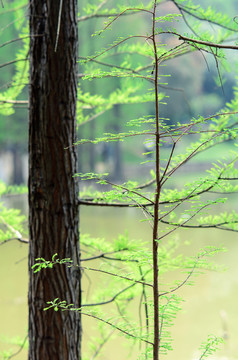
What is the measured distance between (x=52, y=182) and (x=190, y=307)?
6385 millimetres

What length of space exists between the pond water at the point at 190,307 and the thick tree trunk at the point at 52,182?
314cm

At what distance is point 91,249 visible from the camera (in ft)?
8.13

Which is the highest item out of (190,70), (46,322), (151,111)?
(190,70)

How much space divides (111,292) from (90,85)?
1516 cm

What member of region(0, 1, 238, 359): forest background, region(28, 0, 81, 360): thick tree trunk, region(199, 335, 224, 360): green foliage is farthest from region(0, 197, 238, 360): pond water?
region(0, 1, 238, 359): forest background

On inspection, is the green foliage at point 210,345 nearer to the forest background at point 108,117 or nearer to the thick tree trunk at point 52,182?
the thick tree trunk at point 52,182

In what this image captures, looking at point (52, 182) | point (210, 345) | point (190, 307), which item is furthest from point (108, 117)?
point (210, 345)

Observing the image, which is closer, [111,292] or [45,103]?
[45,103]

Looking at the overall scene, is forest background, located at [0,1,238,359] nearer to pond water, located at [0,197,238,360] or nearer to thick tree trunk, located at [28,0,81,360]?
pond water, located at [0,197,238,360]

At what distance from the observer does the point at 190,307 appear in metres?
7.79

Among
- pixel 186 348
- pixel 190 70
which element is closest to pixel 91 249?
pixel 186 348

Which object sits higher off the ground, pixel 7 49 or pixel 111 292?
pixel 7 49

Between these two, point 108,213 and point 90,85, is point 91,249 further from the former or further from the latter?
point 90,85

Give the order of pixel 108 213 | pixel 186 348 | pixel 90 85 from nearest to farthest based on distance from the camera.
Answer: pixel 186 348 < pixel 108 213 < pixel 90 85
